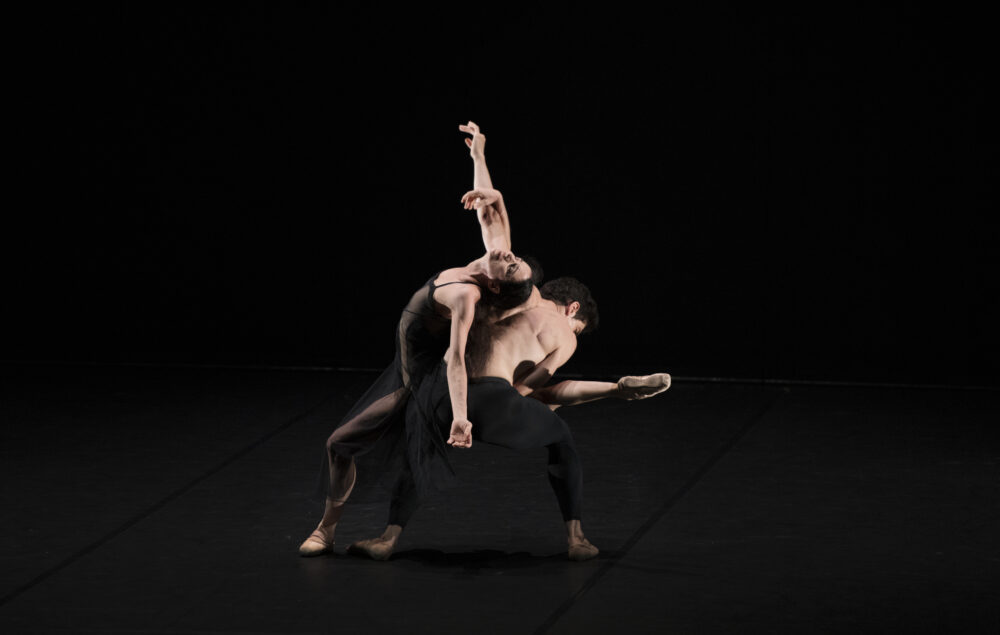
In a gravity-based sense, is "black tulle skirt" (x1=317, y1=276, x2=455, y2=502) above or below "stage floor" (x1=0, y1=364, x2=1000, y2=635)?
above

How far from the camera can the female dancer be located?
4434 millimetres

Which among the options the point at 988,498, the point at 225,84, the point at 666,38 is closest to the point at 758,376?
the point at 666,38

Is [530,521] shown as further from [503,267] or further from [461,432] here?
[503,267]

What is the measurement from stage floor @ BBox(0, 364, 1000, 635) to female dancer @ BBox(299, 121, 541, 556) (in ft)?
0.86

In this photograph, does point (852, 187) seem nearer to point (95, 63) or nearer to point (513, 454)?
point (513, 454)

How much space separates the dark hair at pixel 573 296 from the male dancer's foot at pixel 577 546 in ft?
1.83

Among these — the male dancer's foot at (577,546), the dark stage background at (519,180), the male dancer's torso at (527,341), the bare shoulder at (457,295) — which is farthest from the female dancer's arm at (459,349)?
the dark stage background at (519,180)

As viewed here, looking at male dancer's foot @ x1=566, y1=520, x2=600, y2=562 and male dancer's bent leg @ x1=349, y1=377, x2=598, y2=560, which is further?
male dancer's foot @ x1=566, y1=520, x2=600, y2=562

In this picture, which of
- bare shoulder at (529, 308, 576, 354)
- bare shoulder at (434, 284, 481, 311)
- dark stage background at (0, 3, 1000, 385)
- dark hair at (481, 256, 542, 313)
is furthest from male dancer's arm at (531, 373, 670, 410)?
dark stage background at (0, 3, 1000, 385)

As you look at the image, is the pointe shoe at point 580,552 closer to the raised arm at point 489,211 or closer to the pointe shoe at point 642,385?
the pointe shoe at point 642,385

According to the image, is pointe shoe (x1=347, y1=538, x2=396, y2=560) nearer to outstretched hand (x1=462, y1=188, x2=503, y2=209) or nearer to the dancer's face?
the dancer's face

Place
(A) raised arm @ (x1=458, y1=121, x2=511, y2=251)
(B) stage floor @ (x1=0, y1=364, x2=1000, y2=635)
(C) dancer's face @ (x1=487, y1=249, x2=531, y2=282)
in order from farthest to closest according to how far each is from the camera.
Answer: (A) raised arm @ (x1=458, y1=121, x2=511, y2=251) → (C) dancer's face @ (x1=487, y1=249, x2=531, y2=282) → (B) stage floor @ (x1=0, y1=364, x2=1000, y2=635)

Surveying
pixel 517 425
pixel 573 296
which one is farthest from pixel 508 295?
pixel 517 425

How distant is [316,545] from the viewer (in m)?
4.70
